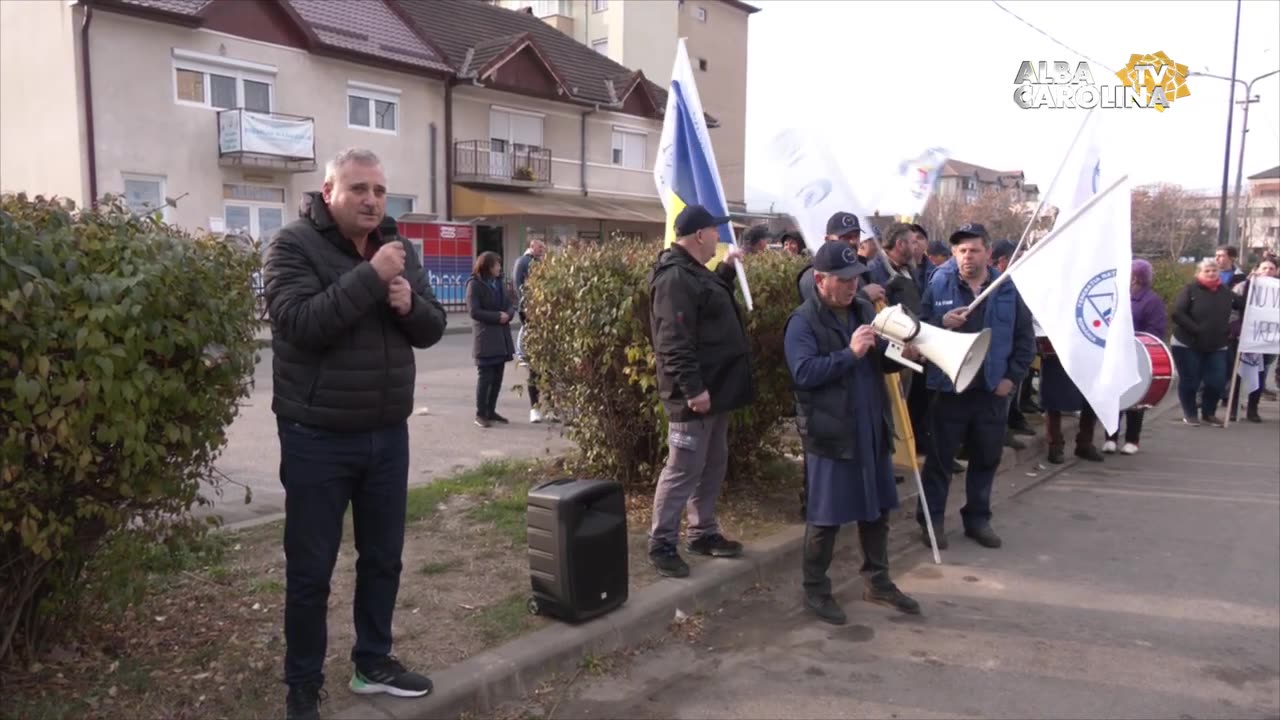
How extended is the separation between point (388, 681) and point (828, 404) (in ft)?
8.13

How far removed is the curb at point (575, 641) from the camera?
3.58 metres

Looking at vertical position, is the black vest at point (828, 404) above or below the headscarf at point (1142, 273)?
below

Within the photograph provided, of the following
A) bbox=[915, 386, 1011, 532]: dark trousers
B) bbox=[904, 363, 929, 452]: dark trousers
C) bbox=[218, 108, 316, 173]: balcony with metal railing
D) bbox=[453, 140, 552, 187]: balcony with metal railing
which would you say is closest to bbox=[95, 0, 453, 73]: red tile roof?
bbox=[218, 108, 316, 173]: balcony with metal railing

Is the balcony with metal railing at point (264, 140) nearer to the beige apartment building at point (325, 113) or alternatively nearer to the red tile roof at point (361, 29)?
the beige apartment building at point (325, 113)

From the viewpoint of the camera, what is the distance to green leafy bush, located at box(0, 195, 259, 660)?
110 inches

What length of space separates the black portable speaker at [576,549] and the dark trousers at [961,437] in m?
2.57

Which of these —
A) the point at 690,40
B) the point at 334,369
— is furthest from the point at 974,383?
the point at 690,40

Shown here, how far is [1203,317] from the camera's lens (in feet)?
34.4

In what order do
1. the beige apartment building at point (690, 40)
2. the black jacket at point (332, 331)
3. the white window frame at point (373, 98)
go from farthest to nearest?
1. the beige apartment building at point (690, 40)
2. the white window frame at point (373, 98)
3. the black jacket at point (332, 331)

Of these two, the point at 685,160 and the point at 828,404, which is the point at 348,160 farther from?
the point at 685,160

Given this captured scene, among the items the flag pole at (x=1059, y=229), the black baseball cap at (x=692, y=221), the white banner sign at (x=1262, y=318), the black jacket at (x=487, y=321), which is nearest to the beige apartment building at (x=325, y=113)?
the black jacket at (x=487, y=321)

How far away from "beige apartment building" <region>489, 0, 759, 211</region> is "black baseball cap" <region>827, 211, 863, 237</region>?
3702 cm

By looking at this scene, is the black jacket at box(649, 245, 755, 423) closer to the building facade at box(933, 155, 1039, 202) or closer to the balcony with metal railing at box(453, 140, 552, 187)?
the building facade at box(933, 155, 1039, 202)

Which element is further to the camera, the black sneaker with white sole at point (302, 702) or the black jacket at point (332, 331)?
the black sneaker with white sole at point (302, 702)
